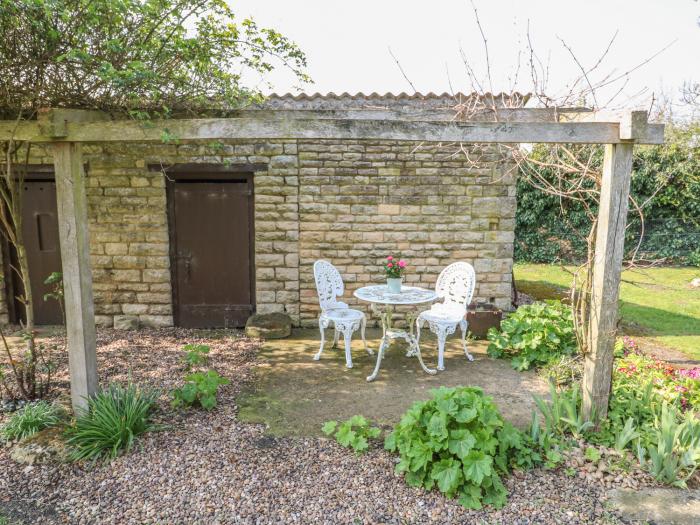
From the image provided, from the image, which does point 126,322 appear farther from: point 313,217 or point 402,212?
point 402,212

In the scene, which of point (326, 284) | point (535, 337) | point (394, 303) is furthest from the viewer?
point (326, 284)

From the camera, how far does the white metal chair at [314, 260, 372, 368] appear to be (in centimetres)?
514

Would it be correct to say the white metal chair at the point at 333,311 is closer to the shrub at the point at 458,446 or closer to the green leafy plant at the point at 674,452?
the shrub at the point at 458,446

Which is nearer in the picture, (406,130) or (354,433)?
(406,130)

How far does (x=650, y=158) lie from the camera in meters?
11.6

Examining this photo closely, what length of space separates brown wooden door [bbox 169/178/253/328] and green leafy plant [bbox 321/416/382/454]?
3.34 meters

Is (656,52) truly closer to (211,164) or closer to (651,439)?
(651,439)

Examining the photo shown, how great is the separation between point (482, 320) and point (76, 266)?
15.1 feet

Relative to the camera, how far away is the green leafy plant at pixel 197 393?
4.01 meters

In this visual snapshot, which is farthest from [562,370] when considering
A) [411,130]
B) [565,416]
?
[411,130]

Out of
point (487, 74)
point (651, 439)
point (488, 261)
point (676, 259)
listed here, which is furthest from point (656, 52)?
point (676, 259)

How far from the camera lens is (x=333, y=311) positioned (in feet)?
18.1

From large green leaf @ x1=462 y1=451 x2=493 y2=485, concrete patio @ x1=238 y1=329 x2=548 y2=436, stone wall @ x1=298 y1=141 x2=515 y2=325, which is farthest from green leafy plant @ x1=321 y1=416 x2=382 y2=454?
stone wall @ x1=298 y1=141 x2=515 y2=325

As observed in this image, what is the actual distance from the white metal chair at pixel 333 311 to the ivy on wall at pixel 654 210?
298 inches
